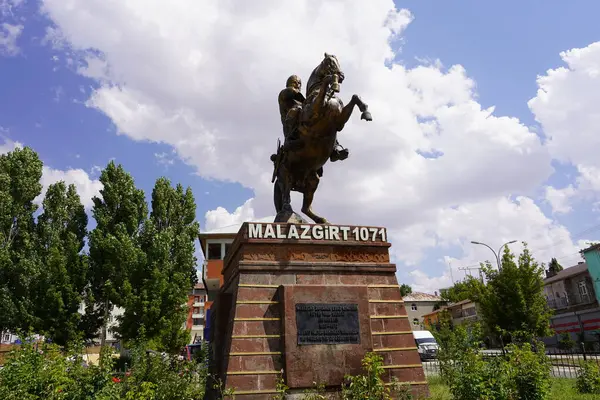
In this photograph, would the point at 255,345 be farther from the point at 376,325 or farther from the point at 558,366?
the point at 558,366

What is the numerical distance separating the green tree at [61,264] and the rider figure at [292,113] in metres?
20.5

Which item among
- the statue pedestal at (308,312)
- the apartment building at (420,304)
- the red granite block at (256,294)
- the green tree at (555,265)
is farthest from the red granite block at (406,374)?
the apartment building at (420,304)

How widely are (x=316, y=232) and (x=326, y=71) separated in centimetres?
365

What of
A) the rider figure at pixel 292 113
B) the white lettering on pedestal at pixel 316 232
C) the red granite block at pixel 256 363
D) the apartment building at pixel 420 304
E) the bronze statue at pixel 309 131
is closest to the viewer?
the red granite block at pixel 256 363

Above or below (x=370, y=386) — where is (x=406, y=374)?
above

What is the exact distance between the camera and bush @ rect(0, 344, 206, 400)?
697cm

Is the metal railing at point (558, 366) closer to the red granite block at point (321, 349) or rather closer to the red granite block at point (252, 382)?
the red granite block at point (321, 349)

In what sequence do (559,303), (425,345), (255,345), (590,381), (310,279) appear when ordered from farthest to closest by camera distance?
(559,303) → (425,345) → (590,381) → (310,279) → (255,345)

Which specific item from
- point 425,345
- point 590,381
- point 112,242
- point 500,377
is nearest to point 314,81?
point 500,377

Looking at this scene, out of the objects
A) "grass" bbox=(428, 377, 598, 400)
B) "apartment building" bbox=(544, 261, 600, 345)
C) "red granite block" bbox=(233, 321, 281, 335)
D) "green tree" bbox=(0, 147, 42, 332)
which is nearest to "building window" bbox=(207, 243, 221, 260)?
"green tree" bbox=(0, 147, 42, 332)

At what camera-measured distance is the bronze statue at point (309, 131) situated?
10016 millimetres

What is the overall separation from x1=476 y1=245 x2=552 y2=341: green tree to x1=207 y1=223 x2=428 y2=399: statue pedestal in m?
19.0

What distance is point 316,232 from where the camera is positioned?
9.64 meters

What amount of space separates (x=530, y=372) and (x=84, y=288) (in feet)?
92.9
